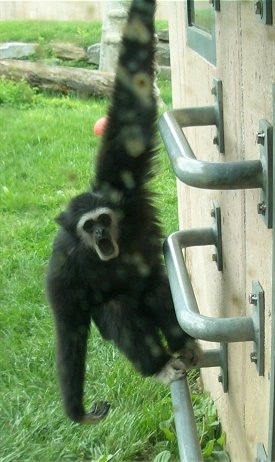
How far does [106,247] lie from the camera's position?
8.40 feet

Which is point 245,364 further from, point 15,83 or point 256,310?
point 15,83

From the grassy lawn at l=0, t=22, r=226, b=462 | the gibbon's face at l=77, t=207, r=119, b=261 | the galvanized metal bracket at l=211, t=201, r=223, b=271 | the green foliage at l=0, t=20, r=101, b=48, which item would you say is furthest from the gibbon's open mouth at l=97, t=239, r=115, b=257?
the green foliage at l=0, t=20, r=101, b=48

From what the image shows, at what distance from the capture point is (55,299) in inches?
100

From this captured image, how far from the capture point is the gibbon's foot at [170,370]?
231 cm

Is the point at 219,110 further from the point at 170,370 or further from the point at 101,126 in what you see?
the point at 101,126

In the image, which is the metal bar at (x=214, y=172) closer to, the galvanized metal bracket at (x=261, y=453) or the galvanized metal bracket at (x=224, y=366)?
the galvanized metal bracket at (x=261, y=453)

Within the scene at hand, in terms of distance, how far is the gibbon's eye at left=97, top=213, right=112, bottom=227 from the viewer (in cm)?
249

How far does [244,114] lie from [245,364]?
1.84ft

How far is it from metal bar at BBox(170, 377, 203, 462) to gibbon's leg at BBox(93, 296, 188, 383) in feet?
1.53

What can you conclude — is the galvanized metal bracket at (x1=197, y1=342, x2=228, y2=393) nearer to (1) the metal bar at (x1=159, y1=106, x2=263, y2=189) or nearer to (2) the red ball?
(2) the red ball

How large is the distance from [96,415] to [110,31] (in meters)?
4.85

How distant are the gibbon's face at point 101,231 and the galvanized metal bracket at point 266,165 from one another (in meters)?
1.18

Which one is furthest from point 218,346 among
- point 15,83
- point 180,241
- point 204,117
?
point 15,83

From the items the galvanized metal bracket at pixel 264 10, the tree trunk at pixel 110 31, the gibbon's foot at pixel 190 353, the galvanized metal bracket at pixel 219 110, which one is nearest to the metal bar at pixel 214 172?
the galvanized metal bracket at pixel 264 10
